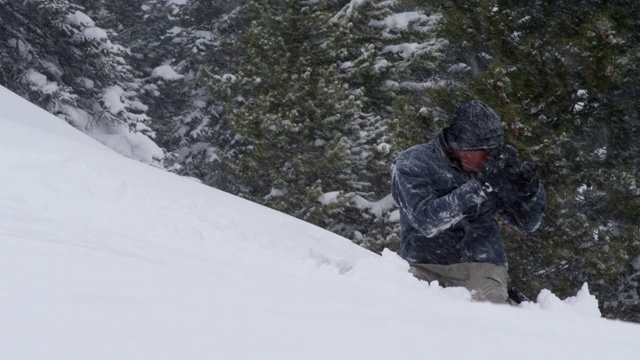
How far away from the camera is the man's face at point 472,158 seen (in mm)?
4473

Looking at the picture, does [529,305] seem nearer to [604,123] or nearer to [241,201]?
[604,123]

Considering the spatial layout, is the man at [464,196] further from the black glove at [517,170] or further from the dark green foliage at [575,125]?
the dark green foliage at [575,125]

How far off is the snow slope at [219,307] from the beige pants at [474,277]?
1.12 ft

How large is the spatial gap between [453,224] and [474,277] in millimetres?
369

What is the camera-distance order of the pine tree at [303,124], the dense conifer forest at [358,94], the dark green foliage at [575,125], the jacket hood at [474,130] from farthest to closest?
1. the pine tree at [303,124]
2. the dense conifer forest at [358,94]
3. the dark green foliage at [575,125]
4. the jacket hood at [474,130]

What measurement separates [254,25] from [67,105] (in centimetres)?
439

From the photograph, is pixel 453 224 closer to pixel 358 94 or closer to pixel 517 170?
pixel 517 170

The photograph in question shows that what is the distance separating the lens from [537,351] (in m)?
2.00

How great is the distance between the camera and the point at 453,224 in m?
4.37

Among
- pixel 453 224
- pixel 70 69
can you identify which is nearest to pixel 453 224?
pixel 453 224

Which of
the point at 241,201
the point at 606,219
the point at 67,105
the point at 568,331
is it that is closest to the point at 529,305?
the point at 568,331

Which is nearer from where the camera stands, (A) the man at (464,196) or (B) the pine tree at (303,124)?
(A) the man at (464,196)

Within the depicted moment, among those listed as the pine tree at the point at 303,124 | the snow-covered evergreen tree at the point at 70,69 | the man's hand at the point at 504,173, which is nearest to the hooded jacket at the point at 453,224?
the man's hand at the point at 504,173

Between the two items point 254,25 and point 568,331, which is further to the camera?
point 254,25
